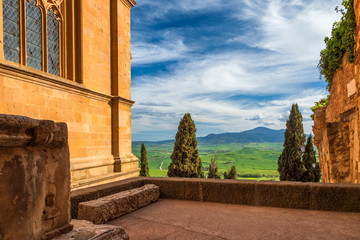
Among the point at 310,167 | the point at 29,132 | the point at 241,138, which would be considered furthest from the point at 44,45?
the point at 241,138

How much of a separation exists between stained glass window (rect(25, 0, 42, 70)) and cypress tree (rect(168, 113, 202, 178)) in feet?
42.9

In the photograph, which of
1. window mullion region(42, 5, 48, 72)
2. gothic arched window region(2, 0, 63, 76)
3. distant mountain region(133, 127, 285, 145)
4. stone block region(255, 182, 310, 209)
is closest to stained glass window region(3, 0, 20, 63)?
gothic arched window region(2, 0, 63, 76)

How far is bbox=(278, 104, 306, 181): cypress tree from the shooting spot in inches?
758

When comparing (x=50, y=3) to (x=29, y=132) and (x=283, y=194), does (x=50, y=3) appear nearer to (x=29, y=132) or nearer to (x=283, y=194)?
(x=29, y=132)

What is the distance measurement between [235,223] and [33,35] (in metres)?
6.11

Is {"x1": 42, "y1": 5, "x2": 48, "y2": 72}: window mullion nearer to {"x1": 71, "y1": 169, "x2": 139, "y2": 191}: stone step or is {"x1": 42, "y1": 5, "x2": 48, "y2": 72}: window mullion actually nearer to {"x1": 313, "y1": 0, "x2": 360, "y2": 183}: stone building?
{"x1": 71, "y1": 169, "x2": 139, "y2": 191}: stone step

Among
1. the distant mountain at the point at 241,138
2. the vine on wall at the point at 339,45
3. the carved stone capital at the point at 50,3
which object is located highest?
the carved stone capital at the point at 50,3

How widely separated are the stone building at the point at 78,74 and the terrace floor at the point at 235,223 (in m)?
3.49

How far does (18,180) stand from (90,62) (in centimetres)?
637

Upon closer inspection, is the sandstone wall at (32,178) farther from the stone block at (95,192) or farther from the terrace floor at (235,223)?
the stone block at (95,192)

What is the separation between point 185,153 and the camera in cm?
1828

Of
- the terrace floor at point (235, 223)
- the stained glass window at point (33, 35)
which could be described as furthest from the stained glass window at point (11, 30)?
the terrace floor at point (235, 223)

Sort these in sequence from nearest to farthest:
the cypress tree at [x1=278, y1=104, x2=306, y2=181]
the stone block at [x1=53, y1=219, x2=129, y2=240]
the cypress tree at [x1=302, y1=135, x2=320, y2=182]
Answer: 1. the stone block at [x1=53, y1=219, x2=129, y2=240]
2. the cypress tree at [x1=302, y1=135, x2=320, y2=182]
3. the cypress tree at [x1=278, y1=104, x2=306, y2=181]

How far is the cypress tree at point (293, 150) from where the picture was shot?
19266 mm
